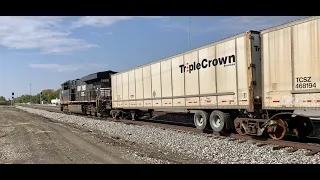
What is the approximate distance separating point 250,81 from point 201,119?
395cm

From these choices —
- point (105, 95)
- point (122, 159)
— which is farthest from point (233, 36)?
point (105, 95)

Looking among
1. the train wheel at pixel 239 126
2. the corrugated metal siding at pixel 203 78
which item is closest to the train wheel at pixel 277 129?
the corrugated metal siding at pixel 203 78

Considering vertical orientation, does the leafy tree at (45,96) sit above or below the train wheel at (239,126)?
above

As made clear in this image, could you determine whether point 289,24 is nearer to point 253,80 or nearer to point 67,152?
point 253,80

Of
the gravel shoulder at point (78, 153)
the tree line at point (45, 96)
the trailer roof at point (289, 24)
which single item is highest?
the trailer roof at point (289, 24)

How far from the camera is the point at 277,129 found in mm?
11594

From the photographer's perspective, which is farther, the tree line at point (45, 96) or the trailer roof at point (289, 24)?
the tree line at point (45, 96)

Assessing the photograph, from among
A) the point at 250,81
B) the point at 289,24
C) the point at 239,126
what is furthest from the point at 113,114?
the point at 289,24

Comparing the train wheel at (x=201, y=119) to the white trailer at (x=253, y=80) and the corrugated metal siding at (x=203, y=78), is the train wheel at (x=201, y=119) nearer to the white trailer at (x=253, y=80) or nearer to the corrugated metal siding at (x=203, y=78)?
the white trailer at (x=253, y=80)

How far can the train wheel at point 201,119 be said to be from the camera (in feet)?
49.4

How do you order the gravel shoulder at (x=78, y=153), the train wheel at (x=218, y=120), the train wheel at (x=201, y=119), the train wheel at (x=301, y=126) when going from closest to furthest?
1. the gravel shoulder at (x=78, y=153)
2. the train wheel at (x=301, y=126)
3. the train wheel at (x=218, y=120)
4. the train wheel at (x=201, y=119)

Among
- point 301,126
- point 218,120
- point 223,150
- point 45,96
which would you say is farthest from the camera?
point 45,96

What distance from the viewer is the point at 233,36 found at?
523 inches
